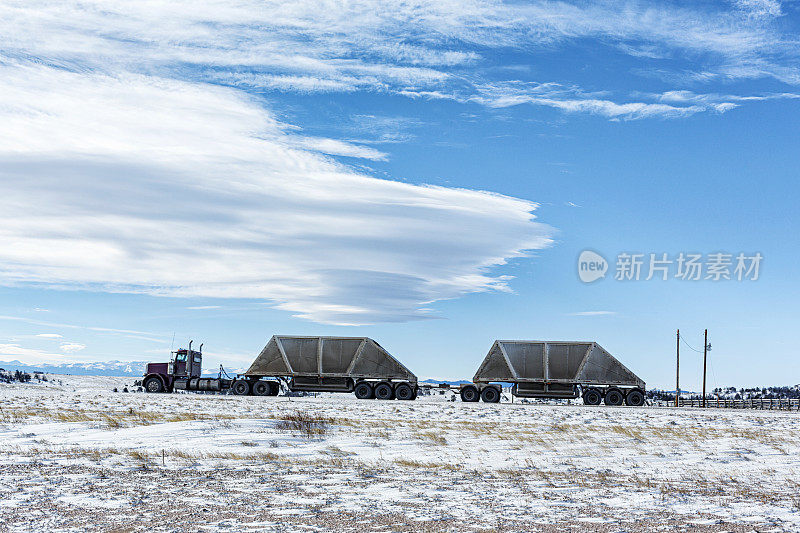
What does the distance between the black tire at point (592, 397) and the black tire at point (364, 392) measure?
12.0 m

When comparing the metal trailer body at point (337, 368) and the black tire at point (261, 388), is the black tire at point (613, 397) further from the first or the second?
the black tire at point (261, 388)

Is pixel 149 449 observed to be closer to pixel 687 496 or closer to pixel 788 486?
pixel 687 496

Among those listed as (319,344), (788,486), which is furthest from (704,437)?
(319,344)

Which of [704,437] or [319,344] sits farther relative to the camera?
A: [319,344]

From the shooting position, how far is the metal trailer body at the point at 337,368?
44250mm

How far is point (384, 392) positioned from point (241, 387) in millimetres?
8556

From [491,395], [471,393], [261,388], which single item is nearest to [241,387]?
[261,388]

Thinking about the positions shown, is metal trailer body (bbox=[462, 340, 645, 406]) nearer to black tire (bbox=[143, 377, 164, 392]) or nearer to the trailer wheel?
the trailer wheel

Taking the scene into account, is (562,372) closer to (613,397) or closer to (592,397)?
(592,397)

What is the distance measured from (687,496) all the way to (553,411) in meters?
22.6

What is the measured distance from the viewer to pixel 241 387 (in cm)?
4534

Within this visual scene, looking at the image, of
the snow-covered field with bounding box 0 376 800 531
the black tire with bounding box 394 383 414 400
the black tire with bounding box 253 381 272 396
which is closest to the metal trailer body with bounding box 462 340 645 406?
the black tire with bounding box 394 383 414 400

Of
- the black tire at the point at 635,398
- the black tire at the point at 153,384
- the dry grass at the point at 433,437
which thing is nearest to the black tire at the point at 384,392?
the black tire at the point at 635,398

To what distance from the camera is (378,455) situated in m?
17.0
